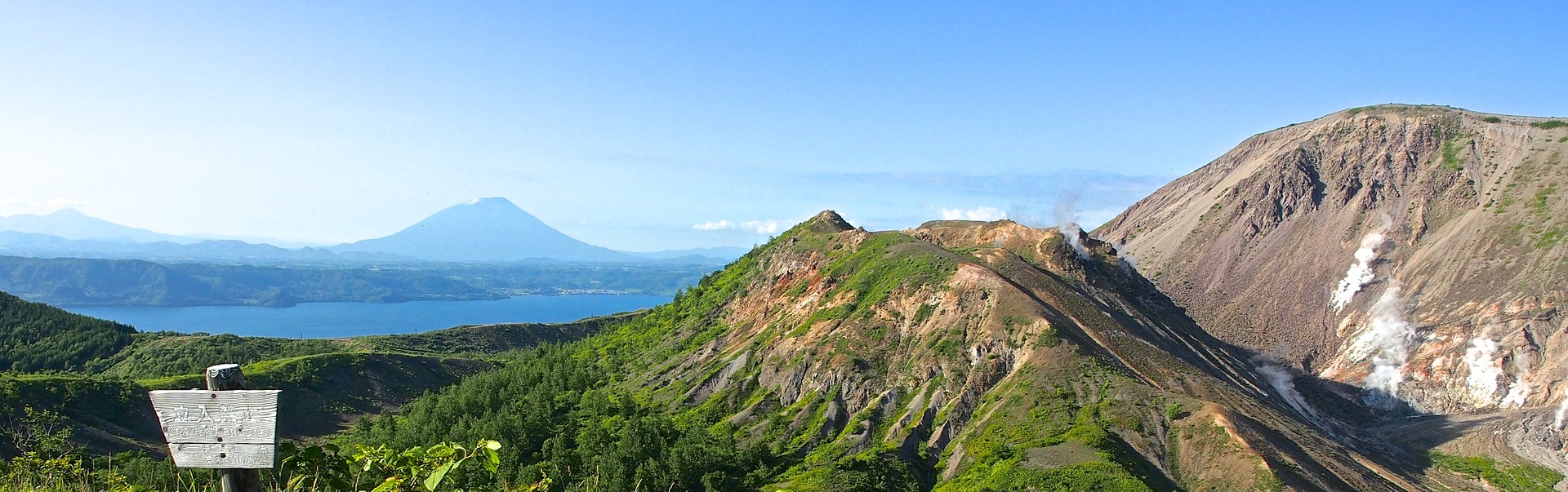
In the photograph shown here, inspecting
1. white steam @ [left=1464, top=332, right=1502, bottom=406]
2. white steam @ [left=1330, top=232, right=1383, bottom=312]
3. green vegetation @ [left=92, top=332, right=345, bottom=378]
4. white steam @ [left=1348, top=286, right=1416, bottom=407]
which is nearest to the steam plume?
white steam @ [left=1464, top=332, right=1502, bottom=406]

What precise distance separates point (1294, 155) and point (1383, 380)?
135 ft

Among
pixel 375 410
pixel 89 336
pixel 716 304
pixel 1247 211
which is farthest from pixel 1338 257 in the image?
pixel 89 336

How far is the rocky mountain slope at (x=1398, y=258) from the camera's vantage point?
60.5m

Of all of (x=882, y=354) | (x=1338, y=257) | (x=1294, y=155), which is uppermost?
(x=1294, y=155)

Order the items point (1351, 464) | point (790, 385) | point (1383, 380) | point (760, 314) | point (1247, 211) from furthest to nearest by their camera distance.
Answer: point (1247, 211) → point (1383, 380) → point (760, 314) → point (790, 385) → point (1351, 464)

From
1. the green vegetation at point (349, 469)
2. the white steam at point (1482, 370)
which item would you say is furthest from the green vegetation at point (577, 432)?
the white steam at point (1482, 370)

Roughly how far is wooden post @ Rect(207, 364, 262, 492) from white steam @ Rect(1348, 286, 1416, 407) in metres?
74.4

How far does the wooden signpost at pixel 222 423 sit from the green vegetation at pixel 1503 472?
55.1m

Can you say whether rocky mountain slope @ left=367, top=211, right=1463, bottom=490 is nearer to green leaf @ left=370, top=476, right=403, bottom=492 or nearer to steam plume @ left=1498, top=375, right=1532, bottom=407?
steam plume @ left=1498, top=375, right=1532, bottom=407

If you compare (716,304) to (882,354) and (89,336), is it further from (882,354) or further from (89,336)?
(89,336)

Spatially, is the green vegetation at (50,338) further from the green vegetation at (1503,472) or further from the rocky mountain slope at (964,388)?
Answer: the green vegetation at (1503,472)

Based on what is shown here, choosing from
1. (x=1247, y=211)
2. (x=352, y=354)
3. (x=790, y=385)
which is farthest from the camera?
(x=1247, y=211)

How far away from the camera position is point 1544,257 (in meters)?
67.4

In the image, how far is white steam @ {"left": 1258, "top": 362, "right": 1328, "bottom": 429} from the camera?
1961 inches
